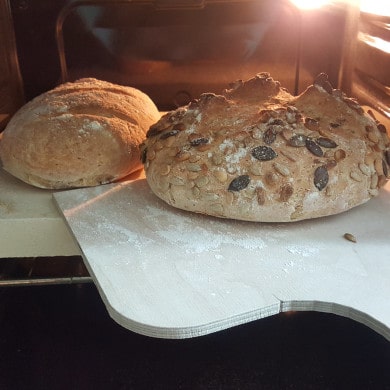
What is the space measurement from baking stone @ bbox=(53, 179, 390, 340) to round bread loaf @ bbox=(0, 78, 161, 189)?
2.3 inches

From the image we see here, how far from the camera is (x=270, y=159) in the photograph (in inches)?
35.6

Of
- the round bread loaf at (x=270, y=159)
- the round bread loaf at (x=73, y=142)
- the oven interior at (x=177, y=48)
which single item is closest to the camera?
the round bread loaf at (x=270, y=159)

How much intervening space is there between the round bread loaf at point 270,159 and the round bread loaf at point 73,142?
107mm

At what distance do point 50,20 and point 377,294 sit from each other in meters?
1.10

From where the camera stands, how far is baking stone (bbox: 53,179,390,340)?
2.25 feet

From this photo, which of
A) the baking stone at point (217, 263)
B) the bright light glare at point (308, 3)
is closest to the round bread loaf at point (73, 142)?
the baking stone at point (217, 263)

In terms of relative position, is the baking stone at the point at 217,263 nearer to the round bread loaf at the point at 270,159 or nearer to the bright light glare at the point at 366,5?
the round bread loaf at the point at 270,159

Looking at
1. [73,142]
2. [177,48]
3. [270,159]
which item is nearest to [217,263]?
[270,159]

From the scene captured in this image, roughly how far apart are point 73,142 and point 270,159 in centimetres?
41

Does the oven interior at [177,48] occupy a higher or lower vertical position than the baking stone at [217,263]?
higher

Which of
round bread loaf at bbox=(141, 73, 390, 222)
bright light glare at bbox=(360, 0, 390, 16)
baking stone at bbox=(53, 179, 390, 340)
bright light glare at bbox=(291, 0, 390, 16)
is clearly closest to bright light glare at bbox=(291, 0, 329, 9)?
bright light glare at bbox=(291, 0, 390, 16)

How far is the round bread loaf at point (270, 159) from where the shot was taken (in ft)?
2.94

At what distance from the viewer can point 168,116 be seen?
3.51 feet

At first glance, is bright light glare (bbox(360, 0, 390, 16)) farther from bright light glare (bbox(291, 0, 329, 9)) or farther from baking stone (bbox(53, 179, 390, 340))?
baking stone (bbox(53, 179, 390, 340))
